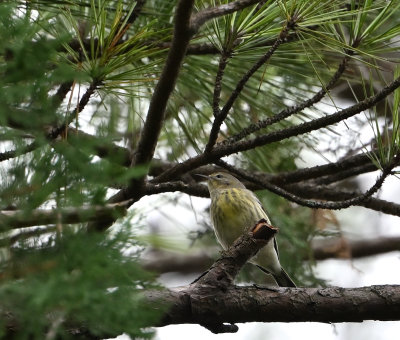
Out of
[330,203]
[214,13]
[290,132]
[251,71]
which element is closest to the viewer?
[214,13]

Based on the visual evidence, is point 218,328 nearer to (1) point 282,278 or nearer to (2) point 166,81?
(2) point 166,81

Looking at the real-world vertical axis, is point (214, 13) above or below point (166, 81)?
above

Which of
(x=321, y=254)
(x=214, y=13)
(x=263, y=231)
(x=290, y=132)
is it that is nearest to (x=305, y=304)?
(x=263, y=231)

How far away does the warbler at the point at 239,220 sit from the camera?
369 cm

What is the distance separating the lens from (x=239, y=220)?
371 centimetres

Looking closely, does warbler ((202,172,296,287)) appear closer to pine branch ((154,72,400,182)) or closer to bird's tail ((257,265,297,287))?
bird's tail ((257,265,297,287))

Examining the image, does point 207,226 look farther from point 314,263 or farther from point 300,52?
point 300,52

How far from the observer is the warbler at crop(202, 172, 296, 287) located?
369cm

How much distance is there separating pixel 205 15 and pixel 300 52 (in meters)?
0.70

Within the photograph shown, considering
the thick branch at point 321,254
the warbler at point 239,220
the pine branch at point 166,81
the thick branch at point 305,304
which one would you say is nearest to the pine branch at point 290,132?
the pine branch at point 166,81

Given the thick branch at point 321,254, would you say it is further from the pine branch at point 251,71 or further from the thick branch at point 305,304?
the pine branch at point 251,71

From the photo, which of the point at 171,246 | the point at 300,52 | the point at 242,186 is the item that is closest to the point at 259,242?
the point at 300,52

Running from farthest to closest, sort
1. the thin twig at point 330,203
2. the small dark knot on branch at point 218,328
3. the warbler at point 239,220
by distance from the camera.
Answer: the warbler at point 239,220, the thin twig at point 330,203, the small dark knot on branch at point 218,328

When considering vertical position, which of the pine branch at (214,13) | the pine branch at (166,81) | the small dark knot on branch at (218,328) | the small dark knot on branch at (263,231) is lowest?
the small dark knot on branch at (218,328)
